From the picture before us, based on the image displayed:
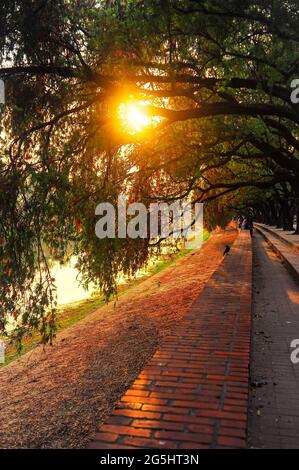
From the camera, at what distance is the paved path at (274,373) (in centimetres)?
378

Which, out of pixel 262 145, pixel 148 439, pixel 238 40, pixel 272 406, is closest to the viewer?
pixel 148 439

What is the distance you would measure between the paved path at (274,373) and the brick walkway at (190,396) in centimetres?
45

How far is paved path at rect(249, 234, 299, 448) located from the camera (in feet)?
12.4

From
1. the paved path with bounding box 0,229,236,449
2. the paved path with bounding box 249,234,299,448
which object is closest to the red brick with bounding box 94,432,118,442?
the paved path with bounding box 249,234,299,448

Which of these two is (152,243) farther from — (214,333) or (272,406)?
(272,406)

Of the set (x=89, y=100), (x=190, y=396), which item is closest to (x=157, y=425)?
(x=190, y=396)

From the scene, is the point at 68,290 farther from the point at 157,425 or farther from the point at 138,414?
the point at 157,425

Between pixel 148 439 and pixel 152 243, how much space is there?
7.13 metres

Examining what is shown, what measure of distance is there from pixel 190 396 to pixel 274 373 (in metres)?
2.07

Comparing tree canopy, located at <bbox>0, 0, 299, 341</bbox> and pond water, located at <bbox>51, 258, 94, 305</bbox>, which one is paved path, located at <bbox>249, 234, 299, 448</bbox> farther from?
pond water, located at <bbox>51, 258, 94, 305</bbox>

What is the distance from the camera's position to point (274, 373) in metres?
5.24

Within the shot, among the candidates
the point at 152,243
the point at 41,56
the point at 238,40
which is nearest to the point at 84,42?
the point at 41,56

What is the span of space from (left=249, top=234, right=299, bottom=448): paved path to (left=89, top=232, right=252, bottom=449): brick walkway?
1.48 feet

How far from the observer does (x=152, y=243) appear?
995 centimetres
